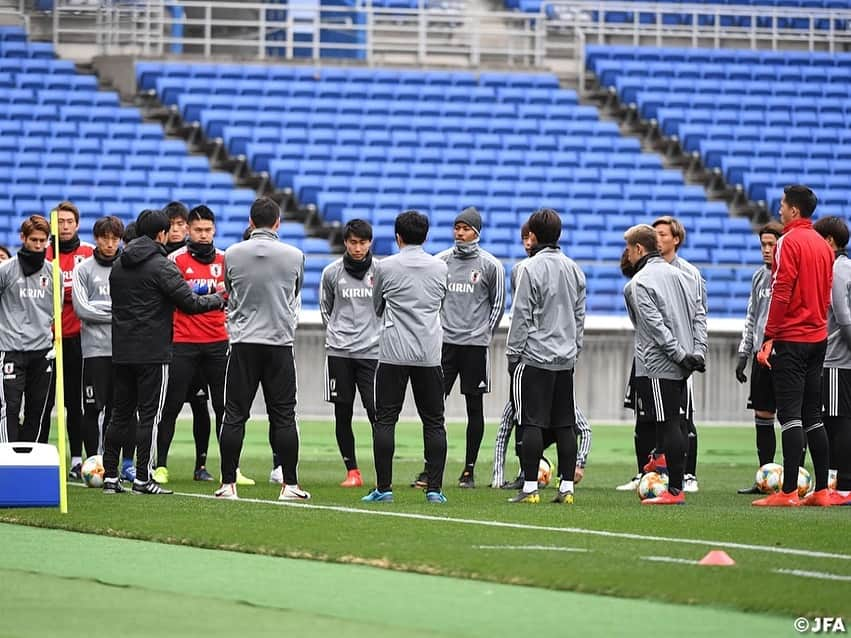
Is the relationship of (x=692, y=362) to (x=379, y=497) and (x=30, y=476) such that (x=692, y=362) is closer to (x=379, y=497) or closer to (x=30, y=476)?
(x=379, y=497)

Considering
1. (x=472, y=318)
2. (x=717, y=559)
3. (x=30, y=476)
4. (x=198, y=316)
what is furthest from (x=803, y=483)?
(x=30, y=476)

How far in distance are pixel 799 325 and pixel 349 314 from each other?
3742 mm

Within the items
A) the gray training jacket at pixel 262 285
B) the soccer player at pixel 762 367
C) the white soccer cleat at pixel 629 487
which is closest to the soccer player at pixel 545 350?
the gray training jacket at pixel 262 285

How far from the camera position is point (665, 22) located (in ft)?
113

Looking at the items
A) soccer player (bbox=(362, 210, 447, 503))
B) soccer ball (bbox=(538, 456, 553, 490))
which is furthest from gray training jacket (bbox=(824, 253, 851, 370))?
soccer player (bbox=(362, 210, 447, 503))

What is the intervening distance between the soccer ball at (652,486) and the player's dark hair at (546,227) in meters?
1.80

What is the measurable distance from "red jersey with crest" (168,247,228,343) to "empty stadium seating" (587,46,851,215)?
17739mm

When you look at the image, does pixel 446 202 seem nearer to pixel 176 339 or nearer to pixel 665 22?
pixel 665 22

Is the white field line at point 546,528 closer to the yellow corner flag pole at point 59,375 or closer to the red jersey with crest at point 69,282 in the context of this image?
the yellow corner flag pole at point 59,375

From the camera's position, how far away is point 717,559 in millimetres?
7652

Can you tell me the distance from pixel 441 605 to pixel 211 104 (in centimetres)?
2402

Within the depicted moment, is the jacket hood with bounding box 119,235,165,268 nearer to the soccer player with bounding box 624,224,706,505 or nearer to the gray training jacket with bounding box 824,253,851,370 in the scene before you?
the soccer player with bounding box 624,224,706,505

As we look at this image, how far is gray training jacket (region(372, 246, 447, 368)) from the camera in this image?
1113cm

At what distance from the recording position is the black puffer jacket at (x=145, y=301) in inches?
454
